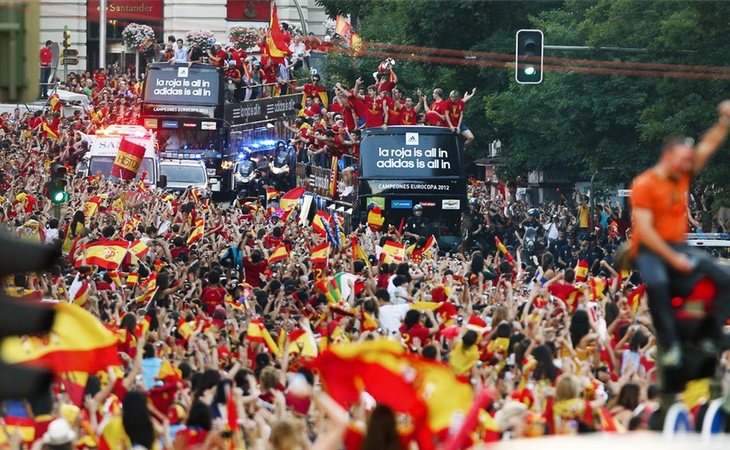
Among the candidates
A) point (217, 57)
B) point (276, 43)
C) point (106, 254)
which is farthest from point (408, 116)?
point (276, 43)

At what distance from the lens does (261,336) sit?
13.9 metres

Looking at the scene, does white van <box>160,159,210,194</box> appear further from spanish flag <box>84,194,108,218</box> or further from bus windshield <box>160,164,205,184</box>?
spanish flag <box>84,194,108,218</box>

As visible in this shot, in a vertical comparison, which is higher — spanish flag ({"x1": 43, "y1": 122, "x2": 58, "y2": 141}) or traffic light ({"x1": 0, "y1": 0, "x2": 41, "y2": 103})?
traffic light ({"x1": 0, "y1": 0, "x2": 41, "y2": 103})

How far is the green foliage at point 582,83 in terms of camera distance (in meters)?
30.5

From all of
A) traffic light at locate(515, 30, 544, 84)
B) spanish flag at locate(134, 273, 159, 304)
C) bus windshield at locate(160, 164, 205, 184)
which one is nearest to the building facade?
bus windshield at locate(160, 164, 205, 184)

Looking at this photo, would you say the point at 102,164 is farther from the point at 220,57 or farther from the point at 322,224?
the point at 322,224

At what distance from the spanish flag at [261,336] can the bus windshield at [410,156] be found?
16.8 meters

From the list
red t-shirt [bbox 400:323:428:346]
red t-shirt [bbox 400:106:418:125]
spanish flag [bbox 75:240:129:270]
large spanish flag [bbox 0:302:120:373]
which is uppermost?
red t-shirt [bbox 400:106:418:125]

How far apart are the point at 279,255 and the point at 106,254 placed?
9.24 feet

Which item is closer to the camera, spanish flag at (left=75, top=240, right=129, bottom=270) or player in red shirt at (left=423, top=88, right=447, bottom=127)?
spanish flag at (left=75, top=240, right=129, bottom=270)

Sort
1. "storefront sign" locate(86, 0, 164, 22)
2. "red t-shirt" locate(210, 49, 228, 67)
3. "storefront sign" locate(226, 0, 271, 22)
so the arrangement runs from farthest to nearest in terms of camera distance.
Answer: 1. "storefront sign" locate(86, 0, 164, 22)
2. "storefront sign" locate(226, 0, 271, 22)
3. "red t-shirt" locate(210, 49, 228, 67)

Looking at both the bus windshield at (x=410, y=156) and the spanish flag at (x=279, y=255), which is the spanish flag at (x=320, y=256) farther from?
the bus windshield at (x=410, y=156)

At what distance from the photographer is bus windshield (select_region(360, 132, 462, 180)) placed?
3081 cm

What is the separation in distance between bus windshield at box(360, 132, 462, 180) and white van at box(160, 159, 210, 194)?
38.2 ft
